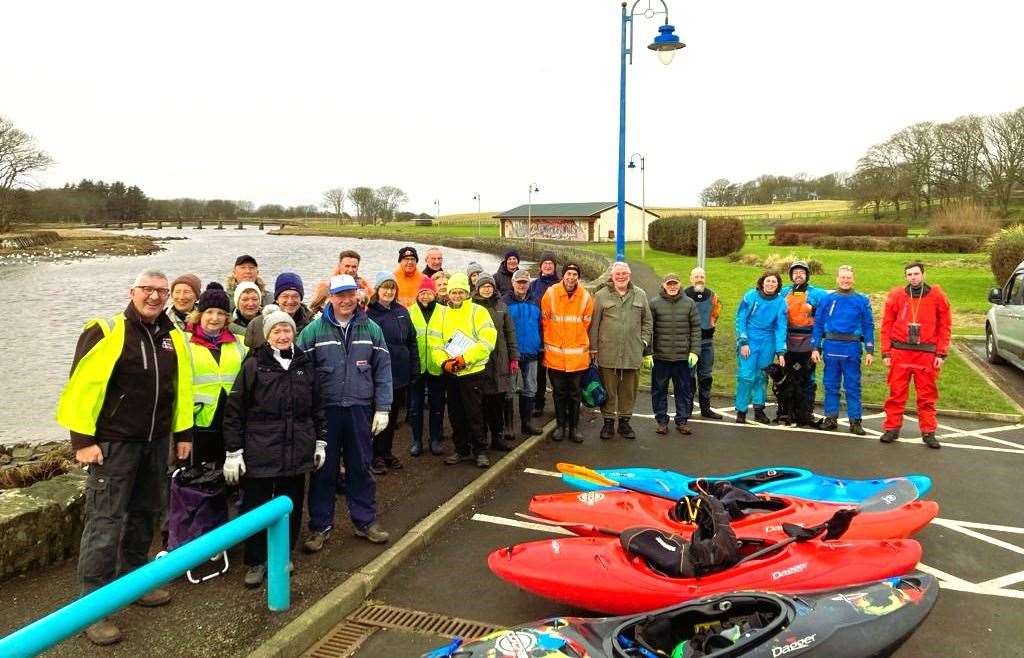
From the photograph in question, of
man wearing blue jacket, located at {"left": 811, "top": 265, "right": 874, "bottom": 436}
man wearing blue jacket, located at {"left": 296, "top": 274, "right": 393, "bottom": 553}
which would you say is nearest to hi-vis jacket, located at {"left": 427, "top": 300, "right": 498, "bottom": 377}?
man wearing blue jacket, located at {"left": 296, "top": 274, "right": 393, "bottom": 553}

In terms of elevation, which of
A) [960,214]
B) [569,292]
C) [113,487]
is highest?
[960,214]

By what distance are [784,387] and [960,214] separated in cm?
4232

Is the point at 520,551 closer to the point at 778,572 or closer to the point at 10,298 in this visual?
the point at 778,572

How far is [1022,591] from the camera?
4.70 m

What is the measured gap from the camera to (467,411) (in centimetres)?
707

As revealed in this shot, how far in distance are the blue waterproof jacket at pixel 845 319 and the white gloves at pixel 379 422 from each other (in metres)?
5.97

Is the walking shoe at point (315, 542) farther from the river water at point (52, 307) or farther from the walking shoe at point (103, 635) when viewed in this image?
the river water at point (52, 307)

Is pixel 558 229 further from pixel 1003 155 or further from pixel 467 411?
pixel 467 411

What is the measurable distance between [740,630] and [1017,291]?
37.0ft

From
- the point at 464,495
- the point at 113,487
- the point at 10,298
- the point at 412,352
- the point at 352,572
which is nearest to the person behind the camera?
the point at 113,487

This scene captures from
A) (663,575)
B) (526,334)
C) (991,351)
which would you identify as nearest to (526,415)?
(526,334)

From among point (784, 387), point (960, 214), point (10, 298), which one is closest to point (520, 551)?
point (784, 387)

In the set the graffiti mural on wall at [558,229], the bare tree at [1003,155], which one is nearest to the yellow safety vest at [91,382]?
the bare tree at [1003,155]

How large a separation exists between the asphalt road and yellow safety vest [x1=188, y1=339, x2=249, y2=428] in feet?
6.01
